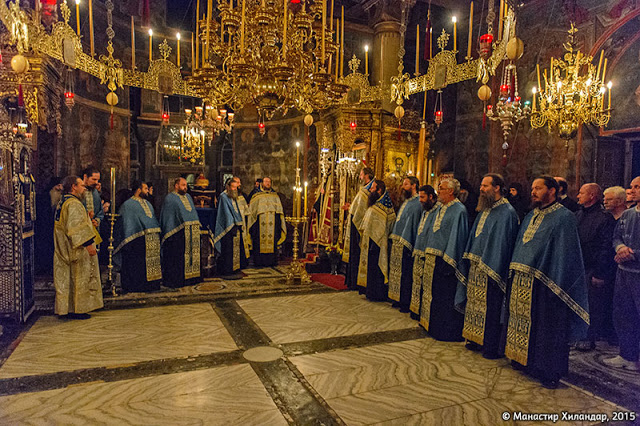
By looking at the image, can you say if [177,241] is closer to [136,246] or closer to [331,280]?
[136,246]

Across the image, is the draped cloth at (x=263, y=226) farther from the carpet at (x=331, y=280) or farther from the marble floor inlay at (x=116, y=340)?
the marble floor inlay at (x=116, y=340)

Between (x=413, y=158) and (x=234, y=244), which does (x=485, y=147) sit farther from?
(x=234, y=244)

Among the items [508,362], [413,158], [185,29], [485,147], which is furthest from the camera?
[185,29]

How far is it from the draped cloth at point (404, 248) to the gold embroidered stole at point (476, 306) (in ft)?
4.61

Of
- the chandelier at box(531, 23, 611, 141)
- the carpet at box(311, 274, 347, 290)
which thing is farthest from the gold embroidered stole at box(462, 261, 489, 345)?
the chandelier at box(531, 23, 611, 141)

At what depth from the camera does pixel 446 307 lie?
4.72 meters

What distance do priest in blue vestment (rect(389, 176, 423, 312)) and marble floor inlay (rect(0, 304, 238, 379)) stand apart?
2.63 meters

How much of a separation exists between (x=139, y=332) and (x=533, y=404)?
14.0ft

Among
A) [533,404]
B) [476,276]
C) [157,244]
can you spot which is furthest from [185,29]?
[533,404]

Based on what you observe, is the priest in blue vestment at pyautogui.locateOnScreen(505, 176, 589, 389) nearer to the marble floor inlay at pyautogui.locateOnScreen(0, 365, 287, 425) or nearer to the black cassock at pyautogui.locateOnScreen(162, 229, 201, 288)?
the marble floor inlay at pyautogui.locateOnScreen(0, 365, 287, 425)

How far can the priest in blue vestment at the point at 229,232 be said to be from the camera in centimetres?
848

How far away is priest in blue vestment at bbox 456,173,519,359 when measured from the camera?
4105 mm

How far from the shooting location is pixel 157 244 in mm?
7062

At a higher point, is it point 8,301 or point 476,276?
point 476,276
